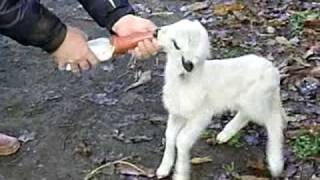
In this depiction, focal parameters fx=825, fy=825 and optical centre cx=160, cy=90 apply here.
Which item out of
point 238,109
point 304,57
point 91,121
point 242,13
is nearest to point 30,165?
point 91,121

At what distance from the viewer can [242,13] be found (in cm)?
515

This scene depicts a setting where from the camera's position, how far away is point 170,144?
3.33m

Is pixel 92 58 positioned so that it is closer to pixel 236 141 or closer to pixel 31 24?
pixel 31 24

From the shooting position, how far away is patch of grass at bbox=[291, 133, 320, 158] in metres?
3.53

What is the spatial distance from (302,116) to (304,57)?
709mm

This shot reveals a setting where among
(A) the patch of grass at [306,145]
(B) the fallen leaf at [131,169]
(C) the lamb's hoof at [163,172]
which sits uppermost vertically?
(C) the lamb's hoof at [163,172]

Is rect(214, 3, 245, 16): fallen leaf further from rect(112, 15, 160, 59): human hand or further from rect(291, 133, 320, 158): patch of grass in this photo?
rect(112, 15, 160, 59): human hand

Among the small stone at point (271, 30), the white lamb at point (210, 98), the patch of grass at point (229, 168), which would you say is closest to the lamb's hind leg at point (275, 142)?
the white lamb at point (210, 98)

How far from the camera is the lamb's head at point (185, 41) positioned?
9.64 feet

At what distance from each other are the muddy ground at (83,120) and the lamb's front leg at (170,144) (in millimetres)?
101

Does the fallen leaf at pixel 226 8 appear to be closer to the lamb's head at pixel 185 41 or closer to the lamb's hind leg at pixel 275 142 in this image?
the lamb's hind leg at pixel 275 142

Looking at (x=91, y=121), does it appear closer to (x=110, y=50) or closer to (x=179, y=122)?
(x=179, y=122)

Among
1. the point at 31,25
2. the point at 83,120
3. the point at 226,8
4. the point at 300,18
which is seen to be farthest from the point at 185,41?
the point at 226,8

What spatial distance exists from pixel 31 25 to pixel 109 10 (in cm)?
40
